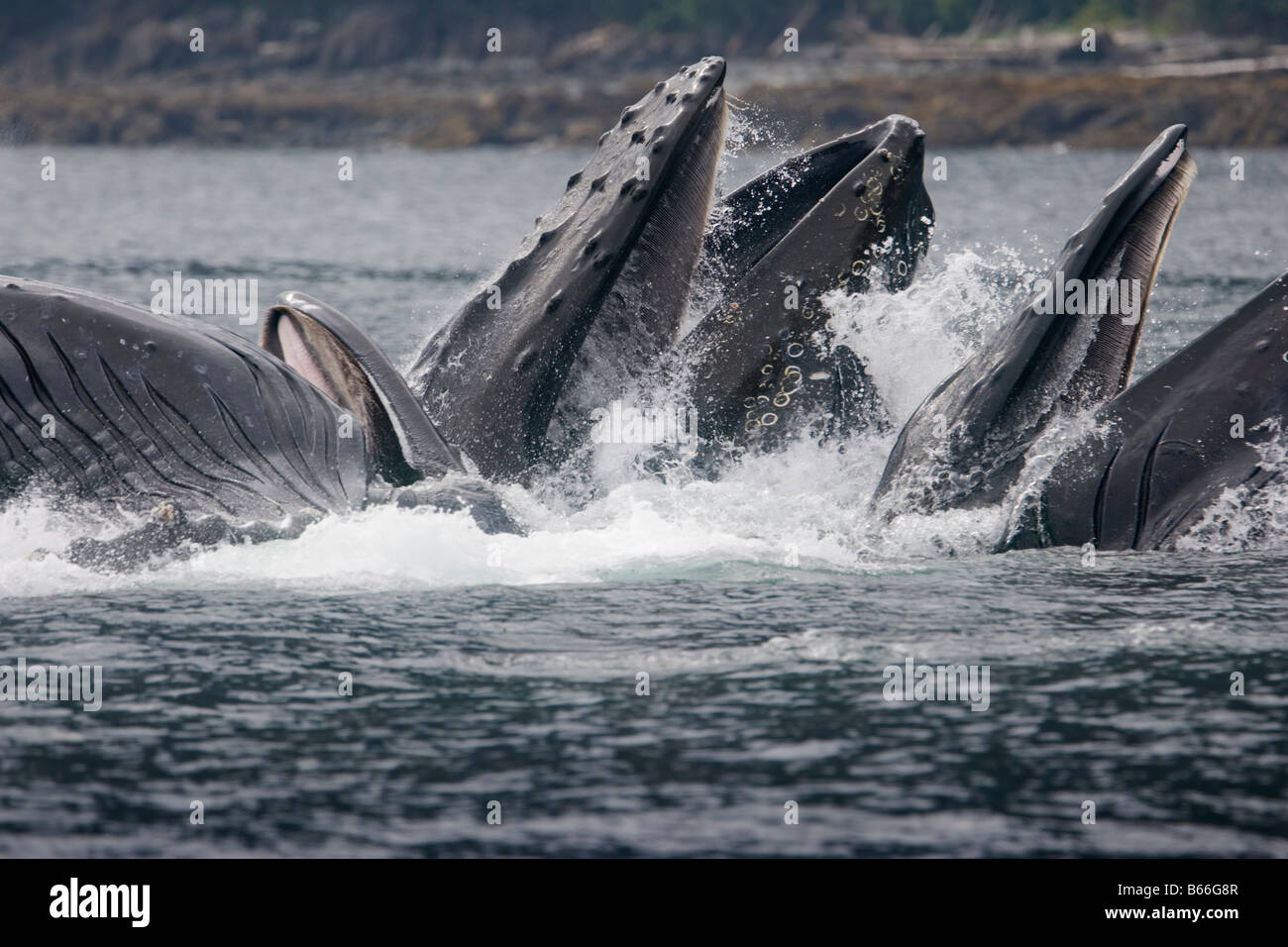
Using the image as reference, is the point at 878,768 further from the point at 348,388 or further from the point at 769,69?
the point at 769,69

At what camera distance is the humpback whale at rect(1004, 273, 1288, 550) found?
9141 mm

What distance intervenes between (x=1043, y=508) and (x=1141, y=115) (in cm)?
6919

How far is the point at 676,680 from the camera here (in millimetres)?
7523

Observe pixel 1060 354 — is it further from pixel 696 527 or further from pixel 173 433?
pixel 173 433

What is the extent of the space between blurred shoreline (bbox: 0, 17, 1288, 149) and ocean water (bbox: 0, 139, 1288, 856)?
50104mm

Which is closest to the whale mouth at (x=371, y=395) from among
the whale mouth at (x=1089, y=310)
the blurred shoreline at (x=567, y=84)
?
the whale mouth at (x=1089, y=310)

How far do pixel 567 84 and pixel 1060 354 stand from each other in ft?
288

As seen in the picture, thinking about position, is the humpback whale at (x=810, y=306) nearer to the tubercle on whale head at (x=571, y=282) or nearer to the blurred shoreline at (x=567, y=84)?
the tubercle on whale head at (x=571, y=282)

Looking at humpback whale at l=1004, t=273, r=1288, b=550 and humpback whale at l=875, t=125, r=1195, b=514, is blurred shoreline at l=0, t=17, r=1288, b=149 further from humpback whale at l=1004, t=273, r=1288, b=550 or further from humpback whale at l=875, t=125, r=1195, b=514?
humpback whale at l=1004, t=273, r=1288, b=550

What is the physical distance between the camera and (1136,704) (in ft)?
23.5

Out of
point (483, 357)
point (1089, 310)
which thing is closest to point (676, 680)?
point (483, 357)

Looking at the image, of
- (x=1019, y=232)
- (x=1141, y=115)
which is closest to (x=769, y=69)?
(x=1141, y=115)

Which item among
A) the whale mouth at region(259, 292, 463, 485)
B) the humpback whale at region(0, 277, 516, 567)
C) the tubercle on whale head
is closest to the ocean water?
the humpback whale at region(0, 277, 516, 567)

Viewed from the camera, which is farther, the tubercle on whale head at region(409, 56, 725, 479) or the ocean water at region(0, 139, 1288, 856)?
the tubercle on whale head at region(409, 56, 725, 479)
